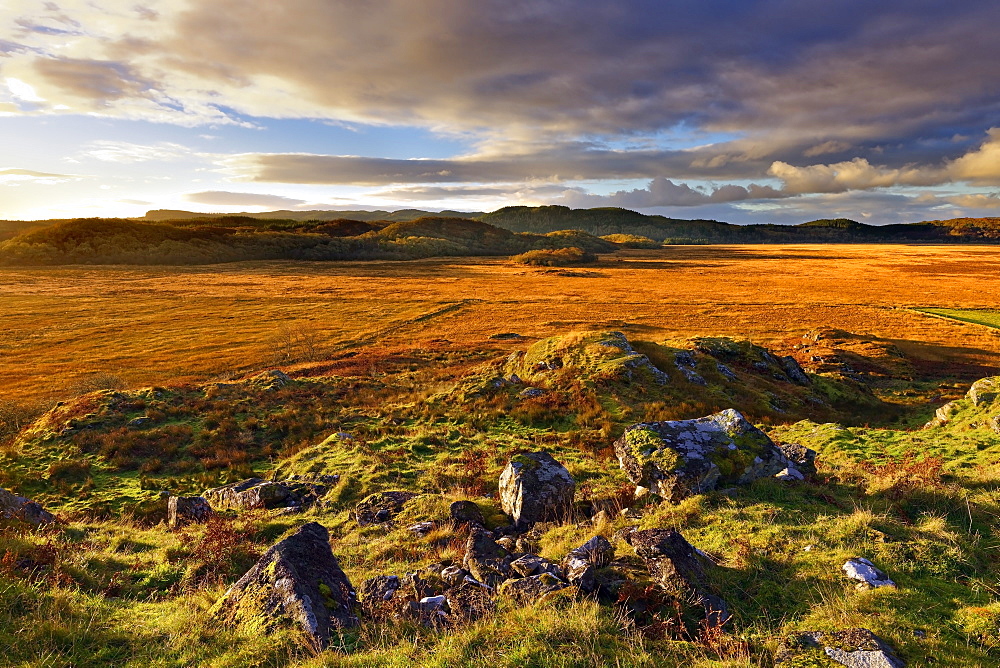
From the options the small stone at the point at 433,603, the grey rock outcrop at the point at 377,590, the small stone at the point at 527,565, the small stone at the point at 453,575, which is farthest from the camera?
the small stone at the point at 453,575

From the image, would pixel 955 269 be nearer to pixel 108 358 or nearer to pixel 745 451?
pixel 745 451

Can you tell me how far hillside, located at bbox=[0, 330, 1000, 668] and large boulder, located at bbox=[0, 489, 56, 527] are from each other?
0.62 m

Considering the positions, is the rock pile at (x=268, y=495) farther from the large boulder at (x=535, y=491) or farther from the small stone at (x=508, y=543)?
the small stone at (x=508, y=543)

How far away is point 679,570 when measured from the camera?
6.93m

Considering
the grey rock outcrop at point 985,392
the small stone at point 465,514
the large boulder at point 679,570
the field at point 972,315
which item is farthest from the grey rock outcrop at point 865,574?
the field at point 972,315

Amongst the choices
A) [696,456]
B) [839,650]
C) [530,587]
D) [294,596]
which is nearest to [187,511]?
[294,596]

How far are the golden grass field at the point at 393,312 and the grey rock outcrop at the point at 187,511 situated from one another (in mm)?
29531

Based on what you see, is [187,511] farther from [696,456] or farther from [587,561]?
[696,456]

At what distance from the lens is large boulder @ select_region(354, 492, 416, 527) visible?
40.6 feet

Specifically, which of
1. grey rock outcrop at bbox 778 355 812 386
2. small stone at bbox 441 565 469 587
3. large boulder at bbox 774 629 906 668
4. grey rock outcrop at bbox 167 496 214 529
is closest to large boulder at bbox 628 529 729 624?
large boulder at bbox 774 629 906 668

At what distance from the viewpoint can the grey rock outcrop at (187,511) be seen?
1312 centimetres

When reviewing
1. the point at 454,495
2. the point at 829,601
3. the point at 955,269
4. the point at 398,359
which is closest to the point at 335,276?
the point at 398,359

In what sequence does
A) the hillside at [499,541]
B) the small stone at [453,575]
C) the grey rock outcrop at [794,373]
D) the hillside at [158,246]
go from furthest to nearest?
the hillside at [158,246] < the grey rock outcrop at [794,373] < the small stone at [453,575] < the hillside at [499,541]

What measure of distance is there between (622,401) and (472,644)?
17.5m
